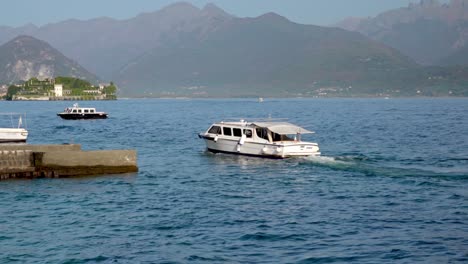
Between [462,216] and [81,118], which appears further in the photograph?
[81,118]

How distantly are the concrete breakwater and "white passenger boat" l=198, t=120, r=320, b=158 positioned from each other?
13.6 m

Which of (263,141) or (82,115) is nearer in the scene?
(263,141)

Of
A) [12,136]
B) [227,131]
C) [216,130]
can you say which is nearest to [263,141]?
[227,131]

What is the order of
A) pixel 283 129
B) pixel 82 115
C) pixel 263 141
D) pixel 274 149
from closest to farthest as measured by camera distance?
pixel 274 149 → pixel 283 129 → pixel 263 141 → pixel 82 115

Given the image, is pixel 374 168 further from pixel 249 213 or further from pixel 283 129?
pixel 249 213

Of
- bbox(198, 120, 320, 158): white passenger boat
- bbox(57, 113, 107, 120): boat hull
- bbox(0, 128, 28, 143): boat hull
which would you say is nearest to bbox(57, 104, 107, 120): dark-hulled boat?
bbox(57, 113, 107, 120): boat hull

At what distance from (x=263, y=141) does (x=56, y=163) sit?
18546 millimetres

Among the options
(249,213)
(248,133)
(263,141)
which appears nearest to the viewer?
(249,213)

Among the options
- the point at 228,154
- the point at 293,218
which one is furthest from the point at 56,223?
the point at 228,154

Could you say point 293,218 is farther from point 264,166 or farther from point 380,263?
point 264,166

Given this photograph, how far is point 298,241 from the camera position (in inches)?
1156

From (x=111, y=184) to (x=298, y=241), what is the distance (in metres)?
18.8

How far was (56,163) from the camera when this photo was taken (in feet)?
155

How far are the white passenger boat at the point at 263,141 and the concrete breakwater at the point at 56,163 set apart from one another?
1365cm
